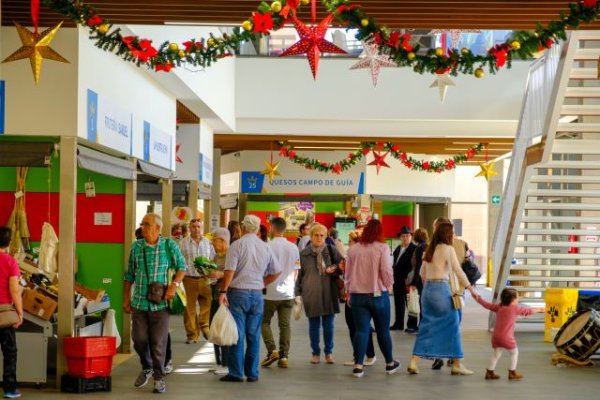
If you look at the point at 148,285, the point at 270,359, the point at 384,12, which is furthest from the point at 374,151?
the point at 148,285

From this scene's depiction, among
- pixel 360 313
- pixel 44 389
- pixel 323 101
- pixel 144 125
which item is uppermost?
pixel 323 101

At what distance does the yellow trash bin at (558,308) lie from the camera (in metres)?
13.3

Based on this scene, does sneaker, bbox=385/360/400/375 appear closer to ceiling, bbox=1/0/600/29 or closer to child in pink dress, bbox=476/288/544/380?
child in pink dress, bbox=476/288/544/380

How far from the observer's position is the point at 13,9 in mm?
8688

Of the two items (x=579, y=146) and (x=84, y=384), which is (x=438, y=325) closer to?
(x=84, y=384)

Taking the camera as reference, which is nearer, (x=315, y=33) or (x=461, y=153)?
(x=315, y=33)

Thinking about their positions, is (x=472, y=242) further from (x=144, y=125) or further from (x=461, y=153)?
(x=144, y=125)

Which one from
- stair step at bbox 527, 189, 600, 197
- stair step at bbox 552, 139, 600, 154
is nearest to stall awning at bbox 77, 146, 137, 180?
stair step at bbox 552, 139, 600, 154

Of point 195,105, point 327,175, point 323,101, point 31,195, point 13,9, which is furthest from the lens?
point 327,175

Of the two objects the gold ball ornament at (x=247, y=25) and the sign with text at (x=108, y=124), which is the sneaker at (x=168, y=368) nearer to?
the sign with text at (x=108, y=124)

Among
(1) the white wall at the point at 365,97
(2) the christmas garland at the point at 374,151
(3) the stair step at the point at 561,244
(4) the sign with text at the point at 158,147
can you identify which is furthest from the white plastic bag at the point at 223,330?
(2) the christmas garland at the point at 374,151

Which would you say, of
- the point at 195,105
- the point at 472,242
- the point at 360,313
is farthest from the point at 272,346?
the point at 472,242

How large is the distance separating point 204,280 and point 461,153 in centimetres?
1478

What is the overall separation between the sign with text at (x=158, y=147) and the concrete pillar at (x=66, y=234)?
3.38 m
